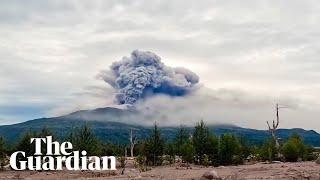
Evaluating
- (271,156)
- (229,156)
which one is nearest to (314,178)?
(229,156)

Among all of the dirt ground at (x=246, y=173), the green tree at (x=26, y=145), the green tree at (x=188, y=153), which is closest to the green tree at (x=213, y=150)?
the green tree at (x=188, y=153)

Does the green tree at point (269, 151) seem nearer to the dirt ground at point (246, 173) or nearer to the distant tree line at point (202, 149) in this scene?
the distant tree line at point (202, 149)

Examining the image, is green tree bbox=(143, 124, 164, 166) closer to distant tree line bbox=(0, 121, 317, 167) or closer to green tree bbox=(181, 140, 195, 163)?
distant tree line bbox=(0, 121, 317, 167)

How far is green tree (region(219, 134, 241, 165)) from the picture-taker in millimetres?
70125

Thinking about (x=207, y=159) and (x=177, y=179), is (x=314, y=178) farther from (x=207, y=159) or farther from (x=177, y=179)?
(x=207, y=159)

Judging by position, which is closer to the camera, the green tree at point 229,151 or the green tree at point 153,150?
the green tree at point 229,151

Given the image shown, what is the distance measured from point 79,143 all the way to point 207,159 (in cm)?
1794

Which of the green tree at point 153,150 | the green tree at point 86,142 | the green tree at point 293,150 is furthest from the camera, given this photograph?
the green tree at point 153,150

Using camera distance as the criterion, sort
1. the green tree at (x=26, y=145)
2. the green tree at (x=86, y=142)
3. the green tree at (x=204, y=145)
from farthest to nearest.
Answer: the green tree at (x=86, y=142) < the green tree at (x=26, y=145) < the green tree at (x=204, y=145)

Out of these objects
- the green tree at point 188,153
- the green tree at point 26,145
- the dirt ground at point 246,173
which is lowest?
the dirt ground at point 246,173

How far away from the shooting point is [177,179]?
37.0 metres

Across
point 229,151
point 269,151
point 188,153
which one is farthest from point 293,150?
point 188,153

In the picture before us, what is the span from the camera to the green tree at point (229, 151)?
70.1 metres

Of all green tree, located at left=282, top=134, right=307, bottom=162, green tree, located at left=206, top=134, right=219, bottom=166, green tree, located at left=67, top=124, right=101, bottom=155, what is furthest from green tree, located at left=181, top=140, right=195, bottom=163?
green tree, located at left=282, top=134, right=307, bottom=162
